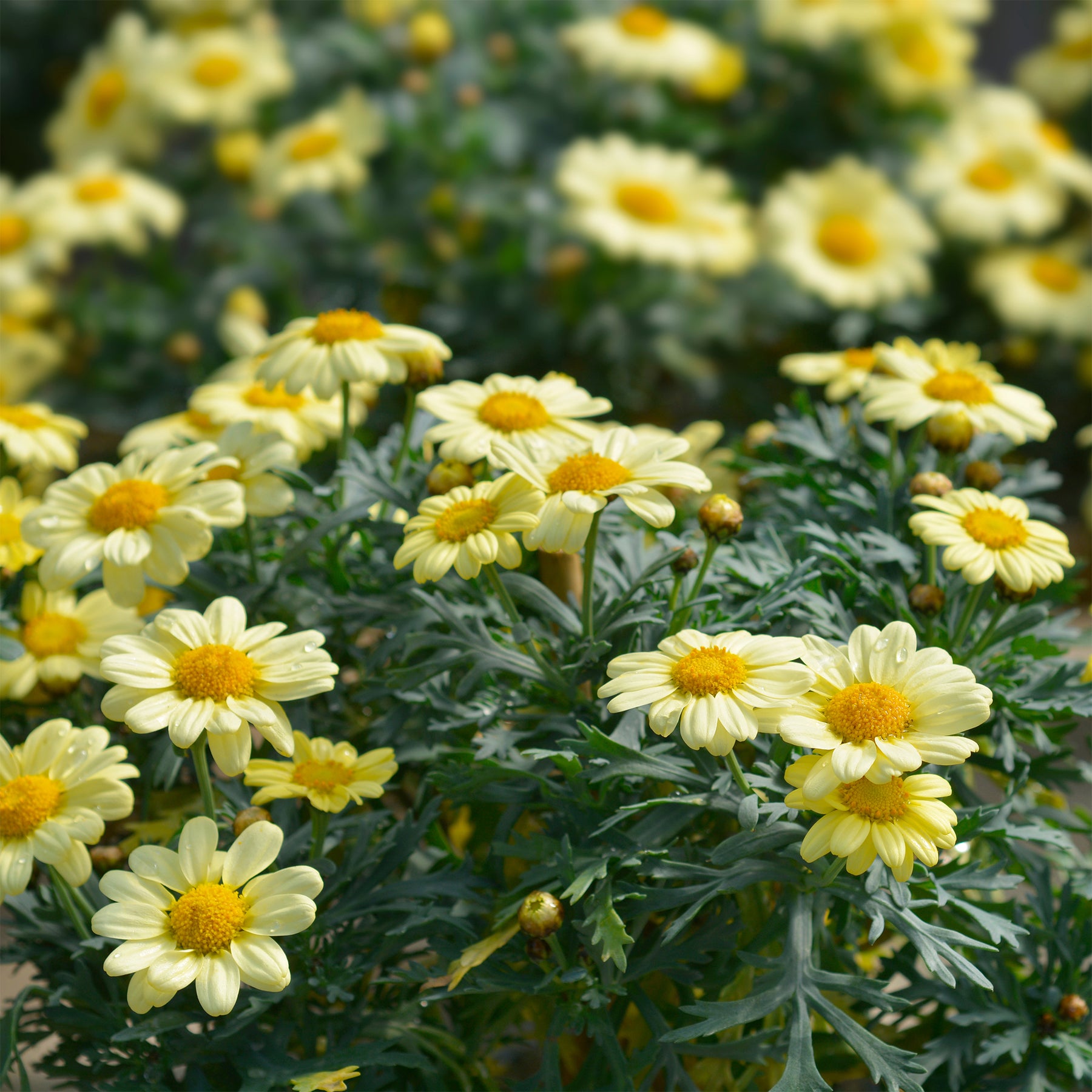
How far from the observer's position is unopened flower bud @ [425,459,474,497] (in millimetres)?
927

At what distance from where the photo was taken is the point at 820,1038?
3.07 feet

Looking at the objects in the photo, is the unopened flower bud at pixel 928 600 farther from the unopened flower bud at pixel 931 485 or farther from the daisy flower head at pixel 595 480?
the daisy flower head at pixel 595 480

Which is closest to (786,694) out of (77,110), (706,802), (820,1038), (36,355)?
(706,802)

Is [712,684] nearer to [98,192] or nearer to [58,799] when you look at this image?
[58,799]

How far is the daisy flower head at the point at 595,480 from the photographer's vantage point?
0.77 m

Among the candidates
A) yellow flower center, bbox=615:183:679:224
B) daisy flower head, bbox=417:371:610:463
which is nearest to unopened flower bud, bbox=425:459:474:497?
daisy flower head, bbox=417:371:610:463

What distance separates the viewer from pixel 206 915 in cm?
73

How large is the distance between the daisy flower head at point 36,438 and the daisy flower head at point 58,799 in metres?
0.30

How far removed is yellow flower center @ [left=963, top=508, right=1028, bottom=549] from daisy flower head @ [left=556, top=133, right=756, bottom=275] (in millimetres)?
1443

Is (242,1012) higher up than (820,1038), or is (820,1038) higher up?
(242,1012)

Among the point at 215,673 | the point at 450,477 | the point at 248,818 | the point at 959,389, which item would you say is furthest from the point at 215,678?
the point at 959,389

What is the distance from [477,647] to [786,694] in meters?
0.26

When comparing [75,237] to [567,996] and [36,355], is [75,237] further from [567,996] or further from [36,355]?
[567,996]


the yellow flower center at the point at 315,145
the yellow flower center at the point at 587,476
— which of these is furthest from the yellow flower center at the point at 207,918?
the yellow flower center at the point at 315,145
